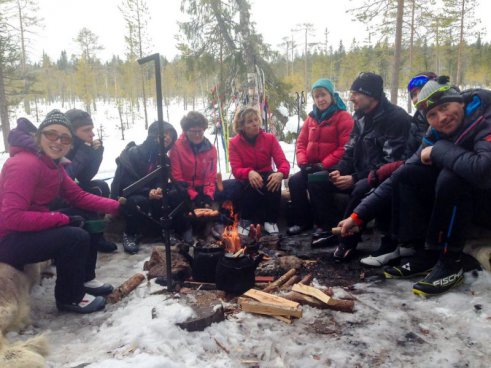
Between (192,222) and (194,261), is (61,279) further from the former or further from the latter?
(192,222)

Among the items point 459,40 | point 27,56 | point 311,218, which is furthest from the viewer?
point 27,56

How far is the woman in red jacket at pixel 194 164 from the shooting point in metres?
4.89

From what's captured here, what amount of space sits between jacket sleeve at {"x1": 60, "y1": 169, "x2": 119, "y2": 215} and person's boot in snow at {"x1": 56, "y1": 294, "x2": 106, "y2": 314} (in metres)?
0.83

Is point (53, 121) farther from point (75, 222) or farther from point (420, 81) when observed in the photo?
point (420, 81)

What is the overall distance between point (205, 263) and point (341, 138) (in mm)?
2531

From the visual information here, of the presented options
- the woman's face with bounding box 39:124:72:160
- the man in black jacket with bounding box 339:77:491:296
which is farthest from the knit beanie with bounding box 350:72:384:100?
the woman's face with bounding box 39:124:72:160

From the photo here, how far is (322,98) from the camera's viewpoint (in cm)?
467

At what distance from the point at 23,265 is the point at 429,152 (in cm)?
350

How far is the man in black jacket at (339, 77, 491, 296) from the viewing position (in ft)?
9.09

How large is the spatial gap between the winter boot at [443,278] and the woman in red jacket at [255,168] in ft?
7.47

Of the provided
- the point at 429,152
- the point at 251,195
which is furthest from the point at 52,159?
the point at 429,152

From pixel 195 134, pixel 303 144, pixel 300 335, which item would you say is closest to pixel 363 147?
pixel 303 144

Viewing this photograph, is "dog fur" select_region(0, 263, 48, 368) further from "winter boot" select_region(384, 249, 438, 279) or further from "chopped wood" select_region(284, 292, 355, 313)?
"winter boot" select_region(384, 249, 438, 279)

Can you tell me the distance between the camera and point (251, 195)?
504 cm
